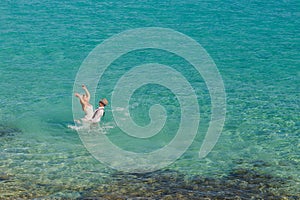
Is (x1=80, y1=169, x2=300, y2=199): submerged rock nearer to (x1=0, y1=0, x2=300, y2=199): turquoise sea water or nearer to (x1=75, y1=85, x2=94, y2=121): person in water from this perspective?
(x1=0, y1=0, x2=300, y2=199): turquoise sea water

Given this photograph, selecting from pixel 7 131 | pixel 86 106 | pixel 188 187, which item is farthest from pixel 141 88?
pixel 188 187

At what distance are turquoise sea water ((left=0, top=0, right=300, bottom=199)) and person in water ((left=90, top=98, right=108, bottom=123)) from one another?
0.79m

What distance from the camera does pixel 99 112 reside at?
72.3 feet

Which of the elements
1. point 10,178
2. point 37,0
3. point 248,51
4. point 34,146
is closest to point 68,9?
point 37,0

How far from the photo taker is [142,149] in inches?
830

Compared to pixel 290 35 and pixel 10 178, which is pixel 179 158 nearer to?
pixel 10 178

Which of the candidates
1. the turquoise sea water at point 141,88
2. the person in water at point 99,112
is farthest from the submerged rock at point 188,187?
the person in water at point 99,112

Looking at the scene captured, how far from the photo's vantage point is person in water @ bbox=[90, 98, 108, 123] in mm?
21828

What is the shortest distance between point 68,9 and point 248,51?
15.9 m

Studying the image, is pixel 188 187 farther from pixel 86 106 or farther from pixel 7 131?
pixel 7 131

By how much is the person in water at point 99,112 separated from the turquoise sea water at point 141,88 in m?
0.79

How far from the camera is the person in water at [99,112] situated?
71.6 feet

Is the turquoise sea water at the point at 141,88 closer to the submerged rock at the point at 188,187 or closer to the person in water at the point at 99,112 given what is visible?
the submerged rock at the point at 188,187

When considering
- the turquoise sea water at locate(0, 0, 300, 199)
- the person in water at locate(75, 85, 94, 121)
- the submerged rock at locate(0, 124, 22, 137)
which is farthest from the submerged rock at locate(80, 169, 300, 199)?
the submerged rock at locate(0, 124, 22, 137)
